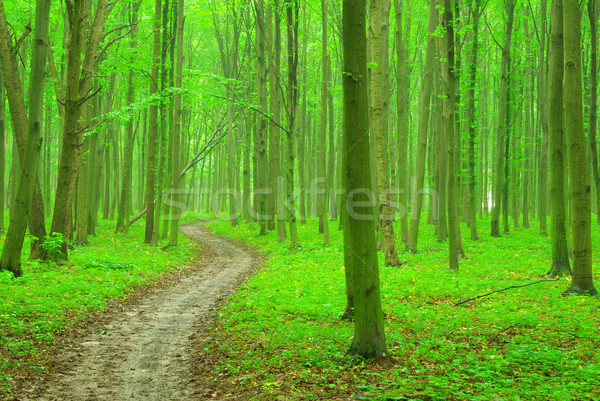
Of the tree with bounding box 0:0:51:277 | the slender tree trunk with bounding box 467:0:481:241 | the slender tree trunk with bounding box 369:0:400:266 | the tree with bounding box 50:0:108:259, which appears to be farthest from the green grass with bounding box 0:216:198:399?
the slender tree trunk with bounding box 467:0:481:241

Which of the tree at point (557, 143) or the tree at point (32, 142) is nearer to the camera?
the tree at point (32, 142)

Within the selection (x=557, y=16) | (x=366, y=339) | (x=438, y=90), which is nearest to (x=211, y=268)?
(x=366, y=339)

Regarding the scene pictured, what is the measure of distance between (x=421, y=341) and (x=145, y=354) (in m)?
4.12

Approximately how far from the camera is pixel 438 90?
907 inches

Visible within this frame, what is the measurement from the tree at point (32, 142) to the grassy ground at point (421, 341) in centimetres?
466

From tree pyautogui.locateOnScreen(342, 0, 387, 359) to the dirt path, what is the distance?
2219mm

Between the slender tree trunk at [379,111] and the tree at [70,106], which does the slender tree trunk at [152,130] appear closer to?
the tree at [70,106]

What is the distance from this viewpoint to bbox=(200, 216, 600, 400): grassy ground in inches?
181


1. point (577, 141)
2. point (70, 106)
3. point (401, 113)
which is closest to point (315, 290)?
point (577, 141)

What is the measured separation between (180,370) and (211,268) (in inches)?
363

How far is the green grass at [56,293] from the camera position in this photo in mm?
5704

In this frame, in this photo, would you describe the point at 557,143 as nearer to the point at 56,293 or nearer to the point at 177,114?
the point at 56,293

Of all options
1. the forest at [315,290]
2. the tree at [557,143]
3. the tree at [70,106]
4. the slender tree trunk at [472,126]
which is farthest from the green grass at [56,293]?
the slender tree trunk at [472,126]

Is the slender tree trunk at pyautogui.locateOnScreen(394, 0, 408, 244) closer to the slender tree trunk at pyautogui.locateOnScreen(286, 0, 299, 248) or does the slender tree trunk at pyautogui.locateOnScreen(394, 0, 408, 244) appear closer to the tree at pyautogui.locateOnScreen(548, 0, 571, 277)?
the slender tree trunk at pyautogui.locateOnScreen(286, 0, 299, 248)
